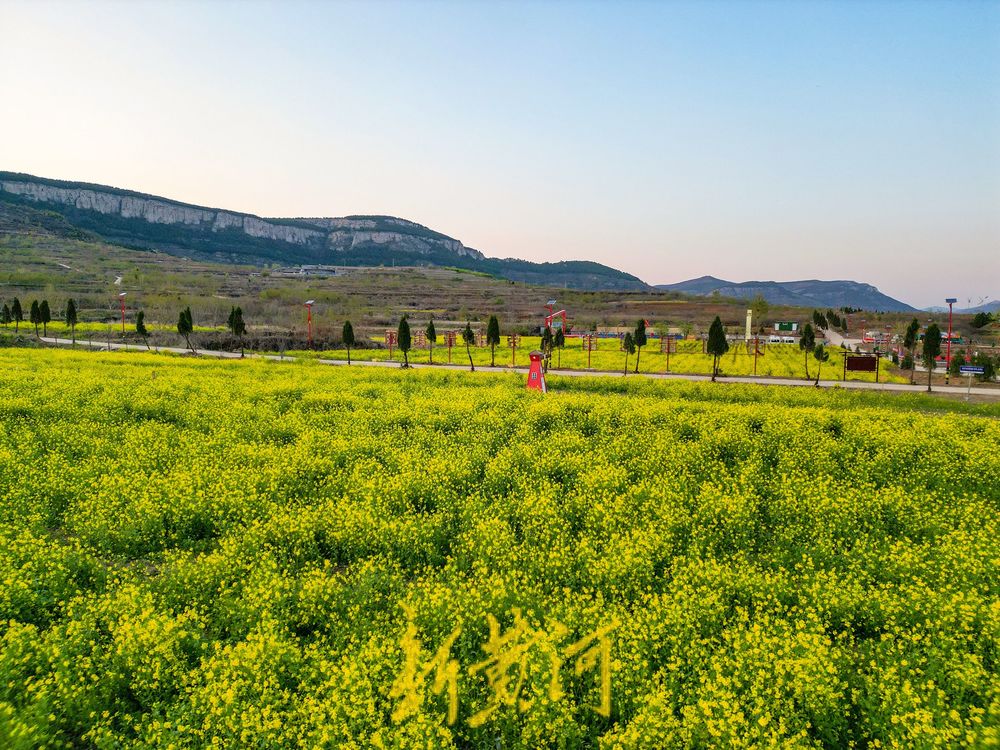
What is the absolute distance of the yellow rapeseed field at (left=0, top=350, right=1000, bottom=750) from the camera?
6.15 metres

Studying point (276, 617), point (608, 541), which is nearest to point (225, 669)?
point (276, 617)

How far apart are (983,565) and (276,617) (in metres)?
12.0

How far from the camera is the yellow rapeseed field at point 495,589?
615cm


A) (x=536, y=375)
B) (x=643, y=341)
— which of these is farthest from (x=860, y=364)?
(x=536, y=375)

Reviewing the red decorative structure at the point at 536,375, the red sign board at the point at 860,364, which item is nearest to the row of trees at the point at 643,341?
the red sign board at the point at 860,364

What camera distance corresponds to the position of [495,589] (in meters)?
8.36

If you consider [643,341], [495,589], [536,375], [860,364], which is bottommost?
[495,589]

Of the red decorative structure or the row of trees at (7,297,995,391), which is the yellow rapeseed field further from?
the row of trees at (7,297,995,391)

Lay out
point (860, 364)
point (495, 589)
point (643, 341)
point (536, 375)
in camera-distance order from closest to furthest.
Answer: point (495, 589) < point (536, 375) < point (860, 364) < point (643, 341)

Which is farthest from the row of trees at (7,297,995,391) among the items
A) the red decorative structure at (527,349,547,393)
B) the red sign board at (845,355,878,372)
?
the red decorative structure at (527,349,547,393)

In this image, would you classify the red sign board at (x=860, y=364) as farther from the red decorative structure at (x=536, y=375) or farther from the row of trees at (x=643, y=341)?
the red decorative structure at (x=536, y=375)

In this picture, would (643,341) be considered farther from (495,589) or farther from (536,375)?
(495,589)

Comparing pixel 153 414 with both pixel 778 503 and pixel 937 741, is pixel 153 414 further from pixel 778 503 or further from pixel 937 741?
pixel 937 741

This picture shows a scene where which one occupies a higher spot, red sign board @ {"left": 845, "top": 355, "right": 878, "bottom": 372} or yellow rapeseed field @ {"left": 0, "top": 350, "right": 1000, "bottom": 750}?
red sign board @ {"left": 845, "top": 355, "right": 878, "bottom": 372}
